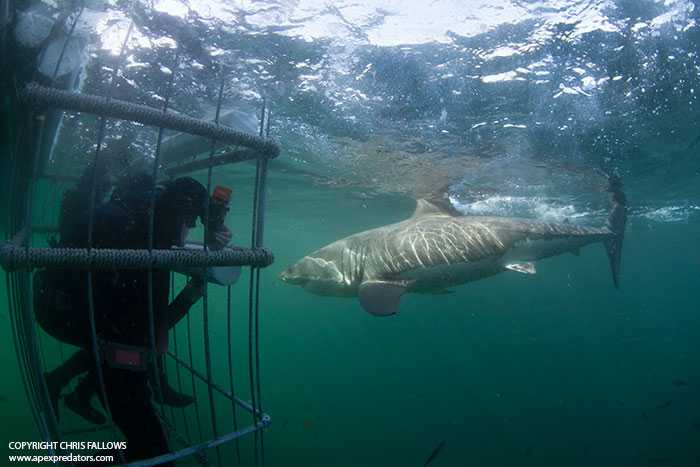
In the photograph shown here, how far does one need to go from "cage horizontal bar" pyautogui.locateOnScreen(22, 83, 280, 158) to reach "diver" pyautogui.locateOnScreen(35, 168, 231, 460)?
20.7 inches

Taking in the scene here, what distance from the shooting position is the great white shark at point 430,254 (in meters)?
6.22

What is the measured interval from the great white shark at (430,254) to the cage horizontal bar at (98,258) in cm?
348

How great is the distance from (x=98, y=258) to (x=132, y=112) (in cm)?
85

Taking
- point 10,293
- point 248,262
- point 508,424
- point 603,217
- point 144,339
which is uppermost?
point 603,217

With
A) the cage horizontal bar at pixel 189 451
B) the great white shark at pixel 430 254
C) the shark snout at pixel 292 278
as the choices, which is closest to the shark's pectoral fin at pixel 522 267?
the great white shark at pixel 430 254

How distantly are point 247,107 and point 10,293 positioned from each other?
24.8 feet

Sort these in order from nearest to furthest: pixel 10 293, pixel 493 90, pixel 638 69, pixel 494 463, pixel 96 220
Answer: pixel 96 220, pixel 10 293, pixel 638 69, pixel 493 90, pixel 494 463

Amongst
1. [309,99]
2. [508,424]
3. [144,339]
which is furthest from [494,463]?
[144,339]

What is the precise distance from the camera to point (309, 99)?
31.7ft

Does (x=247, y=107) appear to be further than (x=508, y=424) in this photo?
No

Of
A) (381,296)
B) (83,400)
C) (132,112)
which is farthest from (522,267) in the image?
(83,400)

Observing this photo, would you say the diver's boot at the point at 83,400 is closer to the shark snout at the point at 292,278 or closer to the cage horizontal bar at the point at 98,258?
the cage horizontal bar at the point at 98,258

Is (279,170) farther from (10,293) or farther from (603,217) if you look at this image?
(603,217)

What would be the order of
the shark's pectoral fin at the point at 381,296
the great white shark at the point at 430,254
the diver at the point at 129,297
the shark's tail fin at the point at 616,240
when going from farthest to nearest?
1. the shark's tail fin at the point at 616,240
2. the great white shark at the point at 430,254
3. the shark's pectoral fin at the point at 381,296
4. the diver at the point at 129,297
